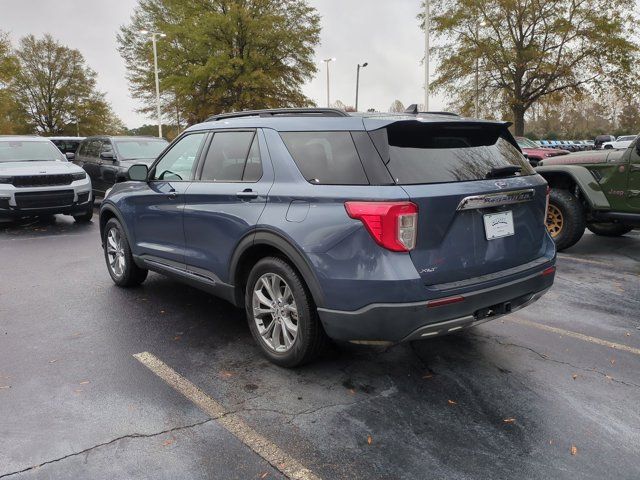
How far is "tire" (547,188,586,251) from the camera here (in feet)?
23.6

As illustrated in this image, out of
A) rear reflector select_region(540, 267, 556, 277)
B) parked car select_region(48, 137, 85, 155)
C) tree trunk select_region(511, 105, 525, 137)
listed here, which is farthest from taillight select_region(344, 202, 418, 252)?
tree trunk select_region(511, 105, 525, 137)

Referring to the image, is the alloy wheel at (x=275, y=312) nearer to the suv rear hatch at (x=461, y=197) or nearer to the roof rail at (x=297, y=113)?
the suv rear hatch at (x=461, y=197)

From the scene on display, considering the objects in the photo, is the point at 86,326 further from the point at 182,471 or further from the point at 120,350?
the point at 182,471

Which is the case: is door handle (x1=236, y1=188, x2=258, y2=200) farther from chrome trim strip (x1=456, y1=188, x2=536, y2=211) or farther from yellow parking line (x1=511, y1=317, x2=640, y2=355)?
yellow parking line (x1=511, y1=317, x2=640, y2=355)

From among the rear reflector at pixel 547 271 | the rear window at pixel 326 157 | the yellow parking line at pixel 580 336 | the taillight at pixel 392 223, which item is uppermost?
the rear window at pixel 326 157

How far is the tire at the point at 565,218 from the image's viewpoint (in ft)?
23.6

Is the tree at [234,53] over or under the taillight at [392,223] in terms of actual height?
over

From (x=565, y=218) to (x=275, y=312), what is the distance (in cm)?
526

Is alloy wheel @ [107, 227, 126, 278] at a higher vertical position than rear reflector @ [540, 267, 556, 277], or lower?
lower

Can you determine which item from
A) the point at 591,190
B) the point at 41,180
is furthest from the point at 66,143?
the point at 591,190

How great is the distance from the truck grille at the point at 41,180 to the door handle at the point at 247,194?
7.28m

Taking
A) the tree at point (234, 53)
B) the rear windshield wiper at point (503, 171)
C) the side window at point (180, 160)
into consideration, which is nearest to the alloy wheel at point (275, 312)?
the side window at point (180, 160)

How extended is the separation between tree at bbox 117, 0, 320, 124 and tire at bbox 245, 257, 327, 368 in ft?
86.6

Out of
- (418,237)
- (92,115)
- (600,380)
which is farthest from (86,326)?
(92,115)
